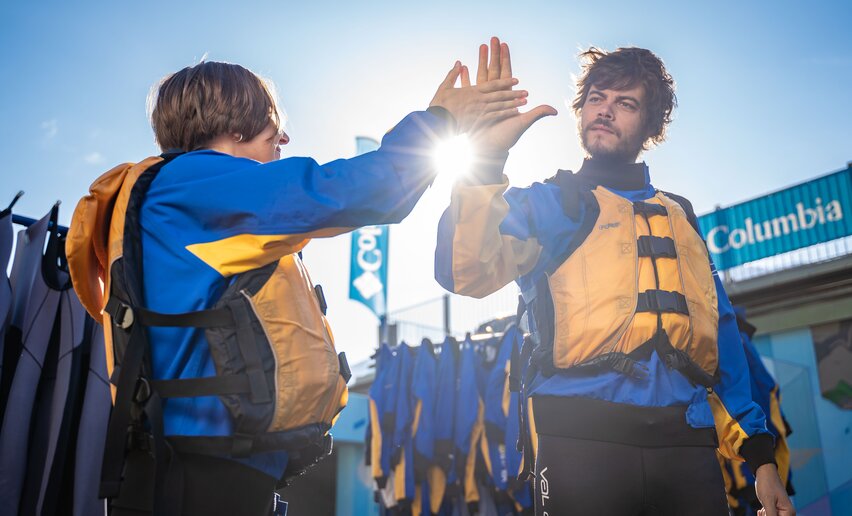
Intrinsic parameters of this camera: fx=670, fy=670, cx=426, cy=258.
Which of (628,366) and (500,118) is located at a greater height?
(500,118)

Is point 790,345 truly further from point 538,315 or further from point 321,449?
point 321,449

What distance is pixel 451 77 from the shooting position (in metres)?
1.85

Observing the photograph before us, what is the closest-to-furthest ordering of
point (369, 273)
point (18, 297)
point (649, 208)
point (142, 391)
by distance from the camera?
point (142, 391)
point (649, 208)
point (18, 297)
point (369, 273)

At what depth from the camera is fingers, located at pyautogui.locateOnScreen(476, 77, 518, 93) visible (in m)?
1.84

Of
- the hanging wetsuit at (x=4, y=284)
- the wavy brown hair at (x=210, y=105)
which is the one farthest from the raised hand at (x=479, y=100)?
the hanging wetsuit at (x=4, y=284)

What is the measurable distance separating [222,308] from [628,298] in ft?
3.93

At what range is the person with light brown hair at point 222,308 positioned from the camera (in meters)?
1.48

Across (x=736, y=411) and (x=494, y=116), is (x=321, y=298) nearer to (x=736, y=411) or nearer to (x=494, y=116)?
(x=494, y=116)

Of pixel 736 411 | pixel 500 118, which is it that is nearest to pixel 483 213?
pixel 500 118

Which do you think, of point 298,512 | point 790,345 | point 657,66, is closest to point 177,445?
point 657,66

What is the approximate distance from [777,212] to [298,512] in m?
10.9

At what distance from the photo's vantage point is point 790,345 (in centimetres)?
1085

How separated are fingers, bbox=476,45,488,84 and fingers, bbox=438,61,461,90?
59mm

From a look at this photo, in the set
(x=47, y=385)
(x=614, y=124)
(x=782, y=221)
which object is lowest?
(x=47, y=385)
